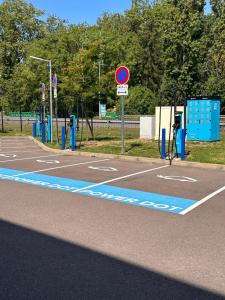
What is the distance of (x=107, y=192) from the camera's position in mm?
8383

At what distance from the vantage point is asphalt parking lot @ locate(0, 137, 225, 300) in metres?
3.98

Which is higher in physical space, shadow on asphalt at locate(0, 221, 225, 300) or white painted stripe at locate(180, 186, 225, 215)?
white painted stripe at locate(180, 186, 225, 215)

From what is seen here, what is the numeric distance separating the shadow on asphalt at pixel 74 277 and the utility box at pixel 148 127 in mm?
16002

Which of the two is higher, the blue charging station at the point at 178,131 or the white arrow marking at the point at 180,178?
the blue charging station at the point at 178,131

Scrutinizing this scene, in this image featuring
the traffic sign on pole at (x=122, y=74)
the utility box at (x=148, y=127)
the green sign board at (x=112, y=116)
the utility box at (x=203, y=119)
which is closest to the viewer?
the traffic sign on pole at (x=122, y=74)

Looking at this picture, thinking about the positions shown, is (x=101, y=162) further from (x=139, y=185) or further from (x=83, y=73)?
(x=83, y=73)

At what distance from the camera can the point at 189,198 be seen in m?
7.86

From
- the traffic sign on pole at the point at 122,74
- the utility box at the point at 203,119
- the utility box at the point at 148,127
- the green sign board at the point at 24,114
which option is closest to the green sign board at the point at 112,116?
the green sign board at the point at 24,114

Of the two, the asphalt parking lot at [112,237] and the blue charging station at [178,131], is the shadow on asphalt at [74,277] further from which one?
the blue charging station at [178,131]

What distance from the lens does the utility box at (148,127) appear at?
Result: 68.0 ft

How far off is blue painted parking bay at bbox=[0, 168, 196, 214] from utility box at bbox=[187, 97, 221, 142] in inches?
421

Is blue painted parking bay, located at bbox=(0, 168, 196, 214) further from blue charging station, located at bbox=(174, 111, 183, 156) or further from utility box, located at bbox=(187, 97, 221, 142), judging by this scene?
utility box, located at bbox=(187, 97, 221, 142)

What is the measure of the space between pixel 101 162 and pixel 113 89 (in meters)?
8.37

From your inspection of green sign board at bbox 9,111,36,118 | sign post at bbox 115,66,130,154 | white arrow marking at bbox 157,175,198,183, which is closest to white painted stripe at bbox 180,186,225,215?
white arrow marking at bbox 157,175,198,183
